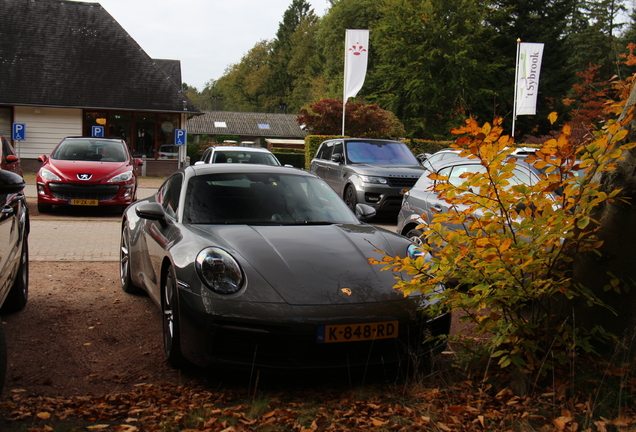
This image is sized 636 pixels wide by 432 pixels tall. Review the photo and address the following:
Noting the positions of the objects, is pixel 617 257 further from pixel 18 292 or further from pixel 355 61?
pixel 355 61

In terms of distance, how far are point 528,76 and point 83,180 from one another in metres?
21.4

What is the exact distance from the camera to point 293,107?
3364 inches

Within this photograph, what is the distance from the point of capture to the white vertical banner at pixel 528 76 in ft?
88.2

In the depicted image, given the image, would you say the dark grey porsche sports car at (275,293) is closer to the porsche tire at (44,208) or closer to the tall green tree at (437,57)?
the porsche tire at (44,208)

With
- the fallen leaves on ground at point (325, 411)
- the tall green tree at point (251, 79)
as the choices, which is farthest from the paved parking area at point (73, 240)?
the tall green tree at point (251, 79)

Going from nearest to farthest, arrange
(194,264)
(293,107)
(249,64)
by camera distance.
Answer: (194,264) < (293,107) < (249,64)

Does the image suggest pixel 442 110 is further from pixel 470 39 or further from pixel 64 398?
pixel 64 398

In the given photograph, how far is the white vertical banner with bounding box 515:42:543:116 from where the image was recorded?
88.2ft

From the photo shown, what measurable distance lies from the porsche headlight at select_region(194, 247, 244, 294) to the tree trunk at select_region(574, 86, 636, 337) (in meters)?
2.06

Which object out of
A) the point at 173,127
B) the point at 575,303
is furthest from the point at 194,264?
the point at 173,127

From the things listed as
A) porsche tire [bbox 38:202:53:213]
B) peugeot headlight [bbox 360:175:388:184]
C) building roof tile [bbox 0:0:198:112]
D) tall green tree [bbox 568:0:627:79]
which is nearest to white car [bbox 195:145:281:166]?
peugeot headlight [bbox 360:175:388:184]

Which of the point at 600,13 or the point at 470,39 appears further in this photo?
the point at 600,13

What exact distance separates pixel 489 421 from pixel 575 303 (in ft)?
3.09

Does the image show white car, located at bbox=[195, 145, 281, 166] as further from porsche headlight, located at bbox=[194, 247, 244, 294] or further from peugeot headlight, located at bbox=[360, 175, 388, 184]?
porsche headlight, located at bbox=[194, 247, 244, 294]
